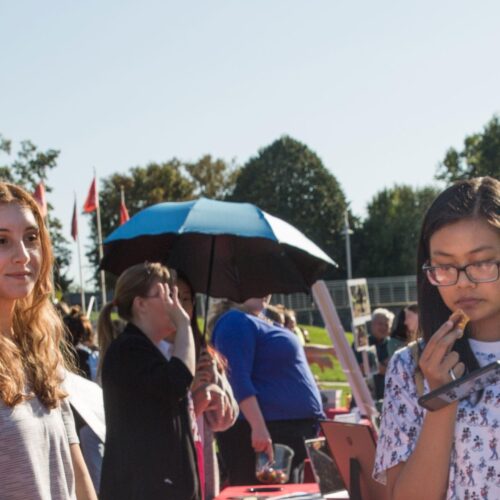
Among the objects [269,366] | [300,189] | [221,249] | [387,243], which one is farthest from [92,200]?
[387,243]

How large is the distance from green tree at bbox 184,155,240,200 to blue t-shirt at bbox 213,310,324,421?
61.3 metres

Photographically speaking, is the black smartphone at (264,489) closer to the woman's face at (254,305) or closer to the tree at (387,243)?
the woman's face at (254,305)

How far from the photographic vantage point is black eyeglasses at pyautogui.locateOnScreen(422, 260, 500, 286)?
2594 millimetres

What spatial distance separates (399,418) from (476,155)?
67.0 meters

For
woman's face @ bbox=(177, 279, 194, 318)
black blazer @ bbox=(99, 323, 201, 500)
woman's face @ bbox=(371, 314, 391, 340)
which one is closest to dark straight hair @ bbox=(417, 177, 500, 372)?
black blazer @ bbox=(99, 323, 201, 500)

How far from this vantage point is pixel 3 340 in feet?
10.1

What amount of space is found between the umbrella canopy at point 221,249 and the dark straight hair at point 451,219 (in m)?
3.15

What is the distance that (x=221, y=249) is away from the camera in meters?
6.64

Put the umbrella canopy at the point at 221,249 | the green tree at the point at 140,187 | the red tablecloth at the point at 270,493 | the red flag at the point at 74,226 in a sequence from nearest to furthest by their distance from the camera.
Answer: the red tablecloth at the point at 270,493 → the umbrella canopy at the point at 221,249 → the red flag at the point at 74,226 → the green tree at the point at 140,187

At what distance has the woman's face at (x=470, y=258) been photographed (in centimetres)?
261

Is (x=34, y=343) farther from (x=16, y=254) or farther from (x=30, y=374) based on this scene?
(x=16, y=254)

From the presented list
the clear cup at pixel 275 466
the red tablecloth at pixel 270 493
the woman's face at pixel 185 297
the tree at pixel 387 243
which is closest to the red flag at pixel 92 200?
the clear cup at pixel 275 466

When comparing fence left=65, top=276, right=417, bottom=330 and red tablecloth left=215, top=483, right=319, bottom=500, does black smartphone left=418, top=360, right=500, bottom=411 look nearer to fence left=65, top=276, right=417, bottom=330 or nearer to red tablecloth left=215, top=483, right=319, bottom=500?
red tablecloth left=215, top=483, right=319, bottom=500

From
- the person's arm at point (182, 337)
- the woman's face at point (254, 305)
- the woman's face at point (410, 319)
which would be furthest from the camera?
the woman's face at point (410, 319)
